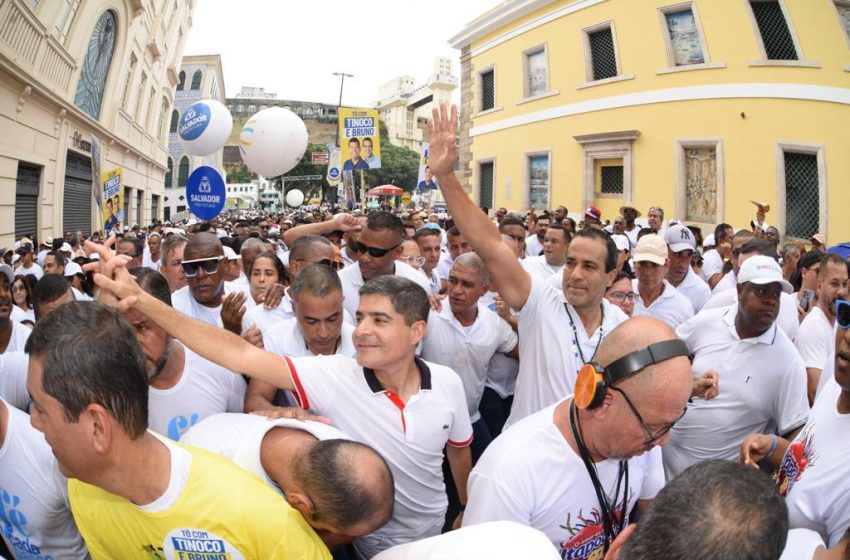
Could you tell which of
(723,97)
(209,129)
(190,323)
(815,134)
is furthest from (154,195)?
(190,323)

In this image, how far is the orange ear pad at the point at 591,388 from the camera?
5.78 feet

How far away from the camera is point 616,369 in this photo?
69.1 inches

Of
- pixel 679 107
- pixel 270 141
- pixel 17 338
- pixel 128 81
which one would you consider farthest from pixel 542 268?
pixel 128 81

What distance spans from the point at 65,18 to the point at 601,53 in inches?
605

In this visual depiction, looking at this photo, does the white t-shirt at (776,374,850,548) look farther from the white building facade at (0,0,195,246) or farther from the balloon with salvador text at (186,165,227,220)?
the white building facade at (0,0,195,246)

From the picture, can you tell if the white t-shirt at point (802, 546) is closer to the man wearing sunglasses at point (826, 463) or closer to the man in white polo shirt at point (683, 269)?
the man wearing sunglasses at point (826, 463)

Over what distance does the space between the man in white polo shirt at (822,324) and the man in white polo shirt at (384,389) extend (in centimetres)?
246

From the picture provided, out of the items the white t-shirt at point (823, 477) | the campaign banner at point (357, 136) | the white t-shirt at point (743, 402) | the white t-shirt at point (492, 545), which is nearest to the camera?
the white t-shirt at point (492, 545)

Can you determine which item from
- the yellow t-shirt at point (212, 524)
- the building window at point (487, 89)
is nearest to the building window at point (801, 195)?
the building window at point (487, 89)

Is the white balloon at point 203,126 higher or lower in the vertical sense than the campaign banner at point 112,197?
higher

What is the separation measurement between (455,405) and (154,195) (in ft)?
A: 109

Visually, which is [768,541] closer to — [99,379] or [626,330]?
[626,330]

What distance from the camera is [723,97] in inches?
550

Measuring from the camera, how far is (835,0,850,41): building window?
12555mm
